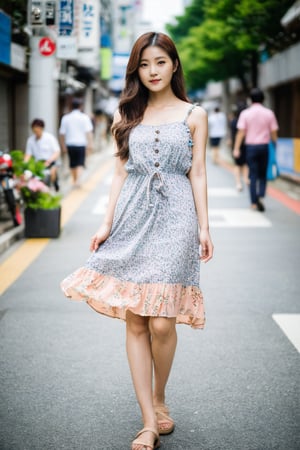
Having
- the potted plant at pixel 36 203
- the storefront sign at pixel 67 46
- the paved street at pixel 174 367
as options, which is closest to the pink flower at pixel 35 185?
the potted plant at pixel 36 203

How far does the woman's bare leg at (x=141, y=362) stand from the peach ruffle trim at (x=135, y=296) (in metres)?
0.09

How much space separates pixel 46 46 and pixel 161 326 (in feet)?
34.1

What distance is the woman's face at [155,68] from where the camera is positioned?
11.4 feet

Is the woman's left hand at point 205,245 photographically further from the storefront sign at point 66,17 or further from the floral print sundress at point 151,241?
the storefront sign at point 66,17

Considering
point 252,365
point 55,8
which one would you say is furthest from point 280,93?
point 252,365

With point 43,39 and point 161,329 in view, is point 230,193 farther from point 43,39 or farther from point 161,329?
point 161,329

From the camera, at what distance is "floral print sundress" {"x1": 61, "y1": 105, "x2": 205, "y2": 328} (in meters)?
3.40

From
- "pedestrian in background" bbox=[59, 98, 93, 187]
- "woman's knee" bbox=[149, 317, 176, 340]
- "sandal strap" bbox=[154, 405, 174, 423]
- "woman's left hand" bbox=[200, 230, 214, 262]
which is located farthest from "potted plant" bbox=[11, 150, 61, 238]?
"woman's knee" bbox=[149, 317, 176, 340]

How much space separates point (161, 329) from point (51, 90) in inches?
435

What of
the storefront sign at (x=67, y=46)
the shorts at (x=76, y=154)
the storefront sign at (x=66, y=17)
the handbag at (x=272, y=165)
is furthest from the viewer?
the shorts at (x=76, y=154)

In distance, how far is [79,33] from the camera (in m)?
Result: 16.5

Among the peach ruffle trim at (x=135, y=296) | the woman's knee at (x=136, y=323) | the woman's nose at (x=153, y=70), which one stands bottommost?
the woman's knee at (x=136, y=323)

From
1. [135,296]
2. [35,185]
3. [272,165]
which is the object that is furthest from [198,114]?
[272,165]

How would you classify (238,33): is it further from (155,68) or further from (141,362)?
(141,362)
